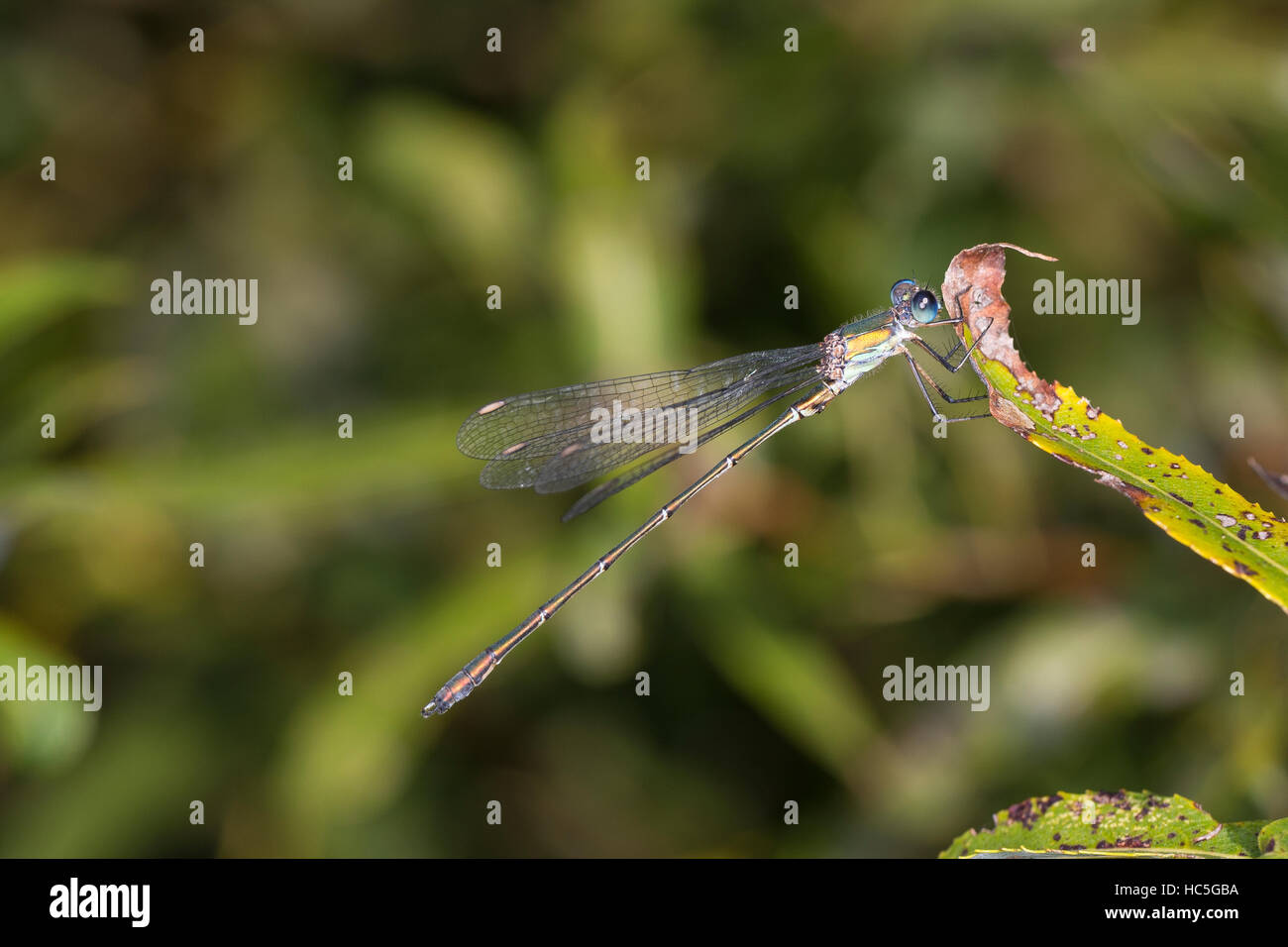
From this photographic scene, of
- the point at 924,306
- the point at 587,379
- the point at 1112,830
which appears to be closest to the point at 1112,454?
the point at 1112,830

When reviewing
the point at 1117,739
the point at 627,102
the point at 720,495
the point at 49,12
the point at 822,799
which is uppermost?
the point at 49,12

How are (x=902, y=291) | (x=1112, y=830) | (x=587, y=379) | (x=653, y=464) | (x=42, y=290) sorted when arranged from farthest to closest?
(x=587, y=379)
(x=653, y=464)
(x=902, y=291)
(x=42, y=290)
(x=1112, y=830)

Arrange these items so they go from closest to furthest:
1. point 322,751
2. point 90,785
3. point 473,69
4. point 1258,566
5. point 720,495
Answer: point 1258,566
point 322,751
point 720,495
point 90,785
point 473,69

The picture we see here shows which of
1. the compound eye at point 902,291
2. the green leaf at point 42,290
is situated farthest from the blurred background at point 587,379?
the compound eye at point 902,291

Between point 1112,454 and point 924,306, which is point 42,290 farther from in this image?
point 1112,454

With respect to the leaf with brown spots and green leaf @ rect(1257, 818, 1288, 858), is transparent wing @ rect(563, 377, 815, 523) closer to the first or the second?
the leaf with brown spots

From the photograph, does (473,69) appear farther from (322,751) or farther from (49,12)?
(322,751)

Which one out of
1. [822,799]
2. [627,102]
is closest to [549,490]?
[822,799]
